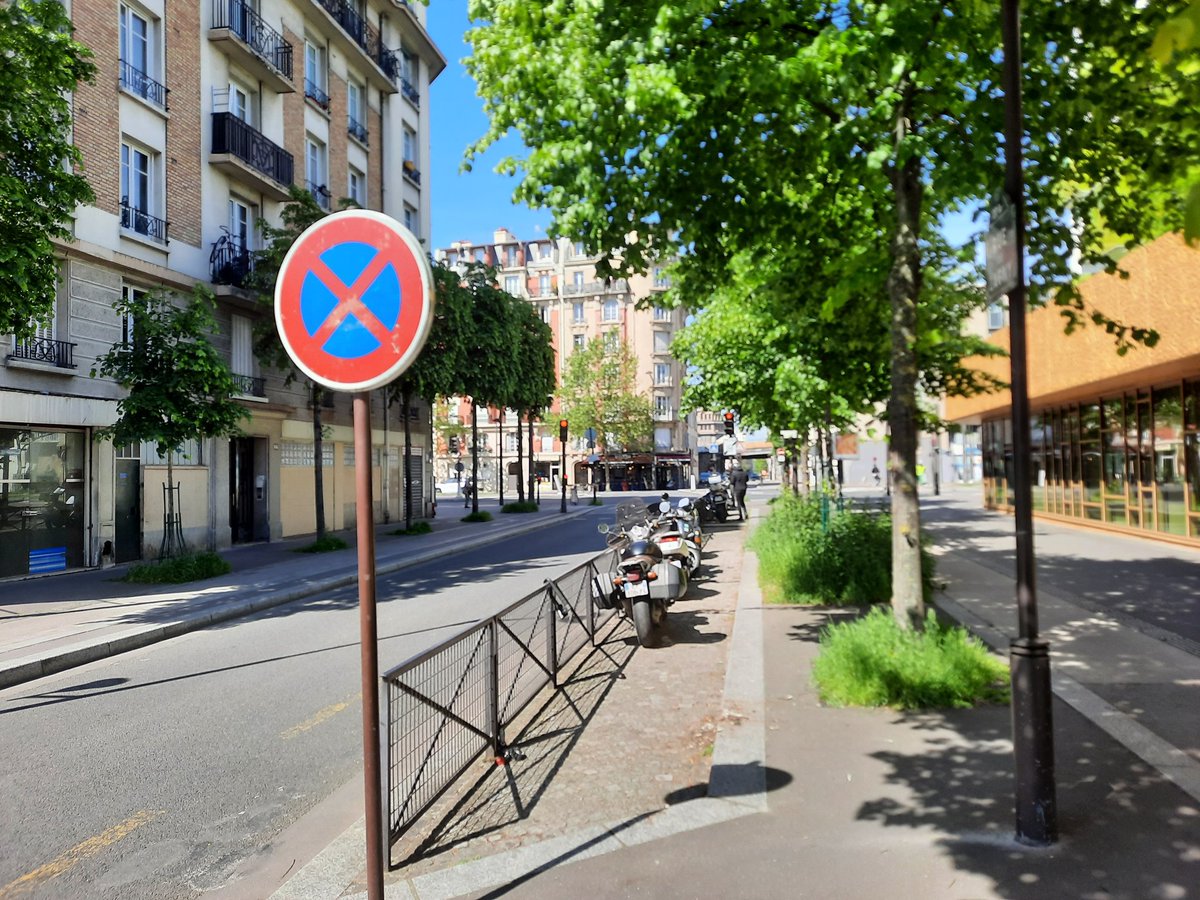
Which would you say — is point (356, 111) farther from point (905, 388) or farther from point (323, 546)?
point (905, 388)

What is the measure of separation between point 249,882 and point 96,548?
45.1 ft

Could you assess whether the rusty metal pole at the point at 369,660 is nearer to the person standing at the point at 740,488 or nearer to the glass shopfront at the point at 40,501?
the glass shopfront at the point at 40,501

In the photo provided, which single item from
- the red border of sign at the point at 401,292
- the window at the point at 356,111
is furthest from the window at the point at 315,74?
the red border of sign at the point at 401,292

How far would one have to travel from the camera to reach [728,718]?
5.29 metres

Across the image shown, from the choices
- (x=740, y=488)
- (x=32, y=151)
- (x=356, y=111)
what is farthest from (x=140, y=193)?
(x=740, y=488)

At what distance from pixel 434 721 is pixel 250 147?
1896 cm

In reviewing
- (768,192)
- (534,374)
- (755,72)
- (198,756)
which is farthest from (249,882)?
(534,374)

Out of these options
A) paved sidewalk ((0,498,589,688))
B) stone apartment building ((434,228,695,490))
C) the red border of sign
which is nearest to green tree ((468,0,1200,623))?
the red border of sign

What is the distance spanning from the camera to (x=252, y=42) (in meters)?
19.8

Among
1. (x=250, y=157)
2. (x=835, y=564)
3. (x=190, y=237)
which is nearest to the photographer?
(x=835, y=564)

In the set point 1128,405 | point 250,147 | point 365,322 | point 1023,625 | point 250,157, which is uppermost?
point 250,147

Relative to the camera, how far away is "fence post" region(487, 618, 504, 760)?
485cm

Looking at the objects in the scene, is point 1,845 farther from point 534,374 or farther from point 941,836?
point 534,374

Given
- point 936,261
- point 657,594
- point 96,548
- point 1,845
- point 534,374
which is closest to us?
point 1,845
